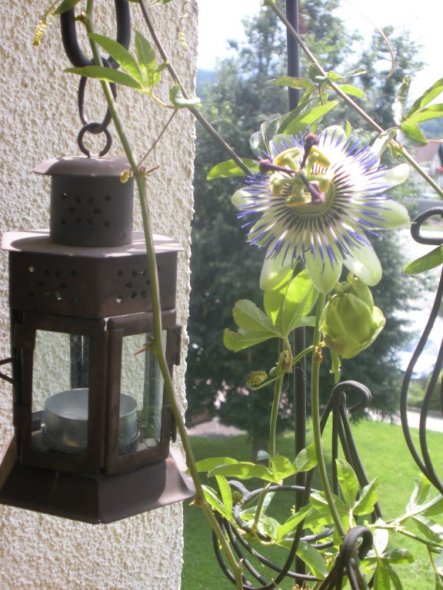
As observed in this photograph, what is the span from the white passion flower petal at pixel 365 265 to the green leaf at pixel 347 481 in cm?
11

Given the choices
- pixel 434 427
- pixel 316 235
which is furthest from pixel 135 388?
pixel 434 427

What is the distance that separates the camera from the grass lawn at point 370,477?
3.39 meters

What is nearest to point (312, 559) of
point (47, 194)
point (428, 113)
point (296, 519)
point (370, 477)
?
point (296, 519)

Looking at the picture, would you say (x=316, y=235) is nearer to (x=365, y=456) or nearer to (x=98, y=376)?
(x=98, y=376)

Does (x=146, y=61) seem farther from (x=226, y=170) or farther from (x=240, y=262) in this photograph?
Answer: (x=240, y=262)

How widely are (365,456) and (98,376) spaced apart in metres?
4.68

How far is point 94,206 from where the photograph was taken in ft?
1.39

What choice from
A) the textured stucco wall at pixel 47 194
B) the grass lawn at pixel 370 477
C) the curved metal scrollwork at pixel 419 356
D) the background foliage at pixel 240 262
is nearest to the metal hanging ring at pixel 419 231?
the curved metal scrollwork at pixel 419 356

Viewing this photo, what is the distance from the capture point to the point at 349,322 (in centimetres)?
35

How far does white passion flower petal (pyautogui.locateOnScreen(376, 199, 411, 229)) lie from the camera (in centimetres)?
32

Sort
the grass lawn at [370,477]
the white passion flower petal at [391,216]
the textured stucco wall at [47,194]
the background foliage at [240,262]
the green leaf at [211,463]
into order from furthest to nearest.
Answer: the background foliage at [240,262], the grass lawn at [370,477], the textured stucco wall at [47,194], the green leaf at [211,463], the white passion flower petal at [391,216]

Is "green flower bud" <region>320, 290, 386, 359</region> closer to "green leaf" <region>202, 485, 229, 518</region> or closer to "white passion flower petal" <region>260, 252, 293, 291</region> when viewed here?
"white passion flower petal" <region>260, 252, 293, 291</region>

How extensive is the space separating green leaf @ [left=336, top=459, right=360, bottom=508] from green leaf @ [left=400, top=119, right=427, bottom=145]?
6.2 inches

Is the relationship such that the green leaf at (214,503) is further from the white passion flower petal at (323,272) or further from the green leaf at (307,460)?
the white passion flower petal at (323,272)
